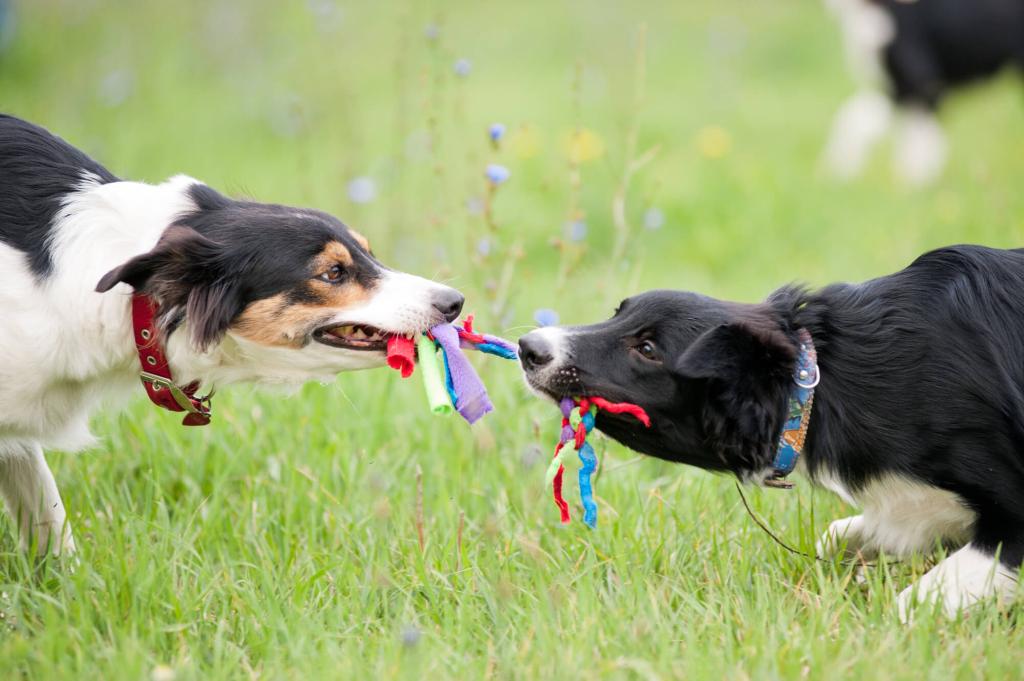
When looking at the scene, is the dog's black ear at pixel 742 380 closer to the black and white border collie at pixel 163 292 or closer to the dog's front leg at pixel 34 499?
the black and white border collie at pixel 163 292

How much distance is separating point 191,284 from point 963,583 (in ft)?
7.61

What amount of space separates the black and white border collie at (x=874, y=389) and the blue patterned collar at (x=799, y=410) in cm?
3

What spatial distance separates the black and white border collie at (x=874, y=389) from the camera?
2.78 m

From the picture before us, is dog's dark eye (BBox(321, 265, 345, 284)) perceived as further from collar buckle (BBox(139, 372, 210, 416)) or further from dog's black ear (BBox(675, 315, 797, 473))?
dog's black ear (BBox(675, 315, 797, 473))

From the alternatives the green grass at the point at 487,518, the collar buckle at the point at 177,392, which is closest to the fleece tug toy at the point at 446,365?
the green grass at the point at 487,518

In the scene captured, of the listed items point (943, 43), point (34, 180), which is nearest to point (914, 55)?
point (943, 43)

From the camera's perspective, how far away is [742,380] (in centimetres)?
283

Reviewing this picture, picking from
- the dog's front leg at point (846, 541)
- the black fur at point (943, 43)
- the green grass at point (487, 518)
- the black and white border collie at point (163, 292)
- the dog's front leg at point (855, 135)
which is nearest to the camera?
the green grass at point (487, 518)

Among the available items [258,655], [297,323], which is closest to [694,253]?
[297,323]

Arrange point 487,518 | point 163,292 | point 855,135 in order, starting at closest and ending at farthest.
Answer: point 163,292 → point 487,518 → point 855,135

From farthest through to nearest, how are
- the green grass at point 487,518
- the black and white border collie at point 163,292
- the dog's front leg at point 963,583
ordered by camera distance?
1. the black and white border collie at point 163,292
2. the dog's front leg at point 963,583
3. the green grass at point 487,518

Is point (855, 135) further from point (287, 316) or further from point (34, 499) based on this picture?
point (34, 499)

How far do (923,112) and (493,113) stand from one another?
12.6 feet

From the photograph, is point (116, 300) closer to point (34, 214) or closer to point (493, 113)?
point (34, 214)
